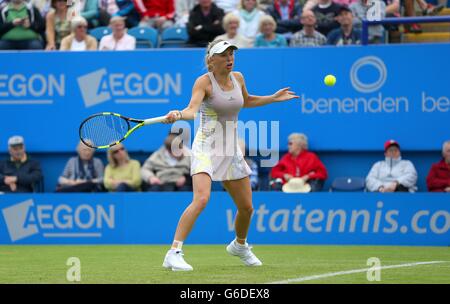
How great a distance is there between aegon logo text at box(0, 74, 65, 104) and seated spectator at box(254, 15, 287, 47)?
333 cm

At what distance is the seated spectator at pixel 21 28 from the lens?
16969mm

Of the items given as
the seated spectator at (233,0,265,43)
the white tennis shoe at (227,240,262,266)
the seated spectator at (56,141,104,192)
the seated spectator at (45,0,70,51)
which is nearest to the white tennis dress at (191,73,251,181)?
the white tennis shoe at (227,240,262,266)

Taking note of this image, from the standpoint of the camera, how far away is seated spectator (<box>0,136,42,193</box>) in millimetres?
15891

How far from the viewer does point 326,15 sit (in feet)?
53.1

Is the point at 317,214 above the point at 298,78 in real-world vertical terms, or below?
below

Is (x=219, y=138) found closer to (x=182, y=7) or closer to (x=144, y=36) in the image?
(x=144, y=36)

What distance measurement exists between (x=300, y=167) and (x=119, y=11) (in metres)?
4.59

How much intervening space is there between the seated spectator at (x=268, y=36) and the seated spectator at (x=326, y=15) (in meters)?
0.72

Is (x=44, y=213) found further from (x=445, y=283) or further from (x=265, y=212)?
(x=445, y=283)

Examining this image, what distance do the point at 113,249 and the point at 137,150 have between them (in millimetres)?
2701

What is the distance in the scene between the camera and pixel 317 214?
48.9 feet

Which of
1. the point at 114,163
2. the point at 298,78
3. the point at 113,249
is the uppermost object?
the point at 298,78
